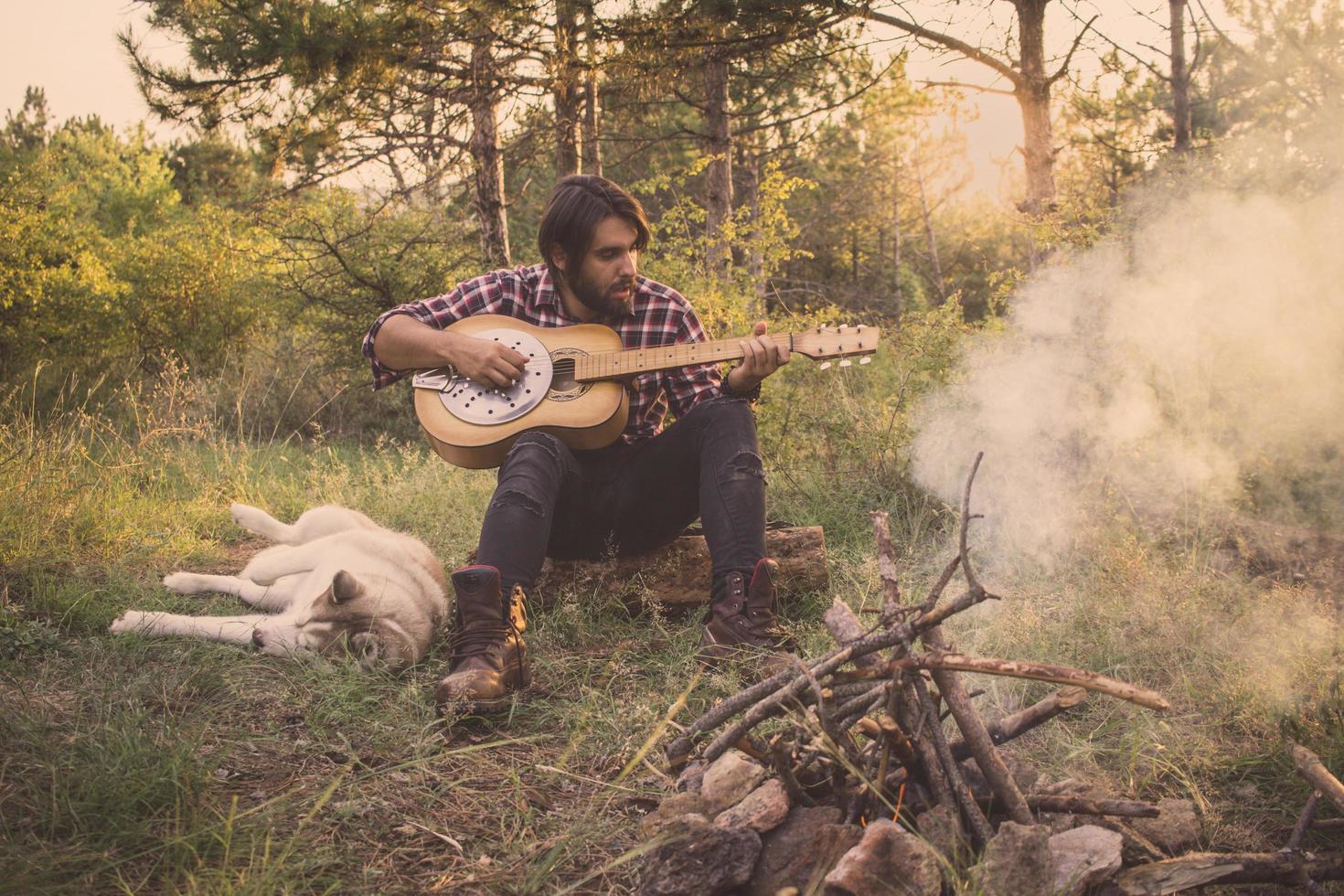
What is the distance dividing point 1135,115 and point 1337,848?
18.0 m

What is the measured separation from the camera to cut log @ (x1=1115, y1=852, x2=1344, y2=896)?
4.71 feet

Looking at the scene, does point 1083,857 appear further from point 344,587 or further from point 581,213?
point 581,213

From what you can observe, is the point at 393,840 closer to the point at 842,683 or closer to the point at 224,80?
the point at 842,683

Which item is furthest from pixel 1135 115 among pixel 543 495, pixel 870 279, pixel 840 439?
pixel 543 495

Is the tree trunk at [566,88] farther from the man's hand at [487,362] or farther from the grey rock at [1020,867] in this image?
the grey rock at [1020,867]

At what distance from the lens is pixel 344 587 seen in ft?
A: 9.41

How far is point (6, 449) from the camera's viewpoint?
412cm

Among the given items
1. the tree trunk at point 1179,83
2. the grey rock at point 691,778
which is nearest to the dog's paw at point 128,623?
the grey rock at point 691,778

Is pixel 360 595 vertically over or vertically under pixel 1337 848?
over

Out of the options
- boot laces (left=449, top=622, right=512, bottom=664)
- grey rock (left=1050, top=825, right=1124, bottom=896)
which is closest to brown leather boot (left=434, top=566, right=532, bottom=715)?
boot laces (left=449, top=622, right=512, bottom=664)

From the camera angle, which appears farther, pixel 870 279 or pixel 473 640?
pixel 870 279

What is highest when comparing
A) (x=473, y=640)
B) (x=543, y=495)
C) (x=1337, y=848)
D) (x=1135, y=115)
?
(x=1135, y=115)

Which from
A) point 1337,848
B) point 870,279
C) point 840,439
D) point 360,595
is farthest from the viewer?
point 870,279

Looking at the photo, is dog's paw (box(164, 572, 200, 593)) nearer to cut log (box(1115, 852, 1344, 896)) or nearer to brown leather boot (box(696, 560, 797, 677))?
brown leather boot (box(696, 560, 797, 677))
